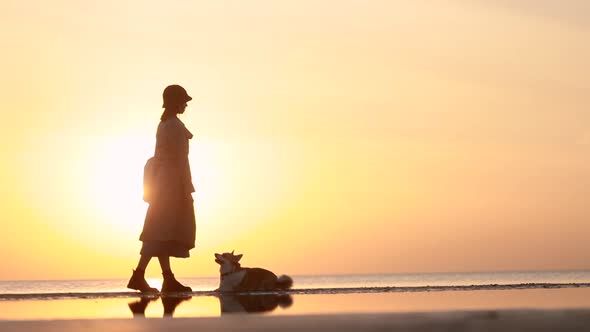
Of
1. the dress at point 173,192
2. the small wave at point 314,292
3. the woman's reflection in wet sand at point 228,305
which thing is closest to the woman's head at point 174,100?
the dress at point 173,192

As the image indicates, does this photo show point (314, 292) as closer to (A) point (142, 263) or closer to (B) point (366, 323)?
(A) point (142, 263)

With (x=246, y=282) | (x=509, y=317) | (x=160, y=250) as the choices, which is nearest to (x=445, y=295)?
(x=246, y=282)

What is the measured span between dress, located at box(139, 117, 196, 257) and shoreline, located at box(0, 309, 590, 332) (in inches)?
275

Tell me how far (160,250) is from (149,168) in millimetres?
1176

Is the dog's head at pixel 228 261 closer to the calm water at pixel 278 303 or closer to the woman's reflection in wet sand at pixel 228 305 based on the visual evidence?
the calm water at pixel 278 303

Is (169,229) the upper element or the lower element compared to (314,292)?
upper

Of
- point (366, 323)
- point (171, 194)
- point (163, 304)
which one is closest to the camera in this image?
point (366, 323)

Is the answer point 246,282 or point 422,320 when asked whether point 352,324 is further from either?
point 246,282

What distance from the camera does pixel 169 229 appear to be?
13.1 m

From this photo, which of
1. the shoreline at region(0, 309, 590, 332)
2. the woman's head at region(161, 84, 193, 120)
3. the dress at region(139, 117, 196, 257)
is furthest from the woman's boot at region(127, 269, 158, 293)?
the shoreline at region(0, 309, 590, 332)

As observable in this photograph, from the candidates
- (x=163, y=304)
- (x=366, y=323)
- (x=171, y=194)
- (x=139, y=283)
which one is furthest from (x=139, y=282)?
(x=366, y=323)

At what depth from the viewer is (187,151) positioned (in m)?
13.5

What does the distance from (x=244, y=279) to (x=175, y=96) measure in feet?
8.75

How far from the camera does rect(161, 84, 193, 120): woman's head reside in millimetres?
13453
